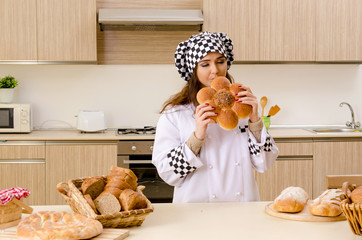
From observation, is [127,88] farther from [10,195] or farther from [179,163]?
[10,195]

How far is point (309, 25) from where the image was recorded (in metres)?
4.20

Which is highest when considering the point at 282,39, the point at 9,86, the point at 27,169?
the point at 282,39

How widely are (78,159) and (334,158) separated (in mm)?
2007

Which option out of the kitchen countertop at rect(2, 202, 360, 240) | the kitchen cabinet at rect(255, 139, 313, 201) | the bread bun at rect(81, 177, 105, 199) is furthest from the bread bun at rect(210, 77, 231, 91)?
the kitchen cabinet at rect(255, 139, 313, 201)

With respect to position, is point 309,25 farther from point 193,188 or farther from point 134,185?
point 134,185

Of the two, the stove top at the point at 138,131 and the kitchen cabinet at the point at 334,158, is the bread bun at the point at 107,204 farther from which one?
the kitchen cabinet at the point at 334,158

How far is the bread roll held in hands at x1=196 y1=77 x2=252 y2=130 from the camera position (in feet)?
6.11

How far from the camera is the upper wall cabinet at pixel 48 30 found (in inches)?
161

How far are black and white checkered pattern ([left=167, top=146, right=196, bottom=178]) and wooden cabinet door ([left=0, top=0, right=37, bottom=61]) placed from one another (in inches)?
96.4

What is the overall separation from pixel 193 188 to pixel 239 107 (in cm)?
44

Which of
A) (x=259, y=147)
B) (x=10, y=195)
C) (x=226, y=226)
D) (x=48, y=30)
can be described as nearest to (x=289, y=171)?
(x=259, y=147)

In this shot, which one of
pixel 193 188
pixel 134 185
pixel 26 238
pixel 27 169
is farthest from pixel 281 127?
pixel 26 238

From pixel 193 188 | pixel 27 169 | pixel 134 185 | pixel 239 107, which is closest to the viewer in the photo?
pixel 134 185

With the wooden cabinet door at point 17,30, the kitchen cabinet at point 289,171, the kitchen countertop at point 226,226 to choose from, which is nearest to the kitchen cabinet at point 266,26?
the kitchen cabinet at point 289,171
